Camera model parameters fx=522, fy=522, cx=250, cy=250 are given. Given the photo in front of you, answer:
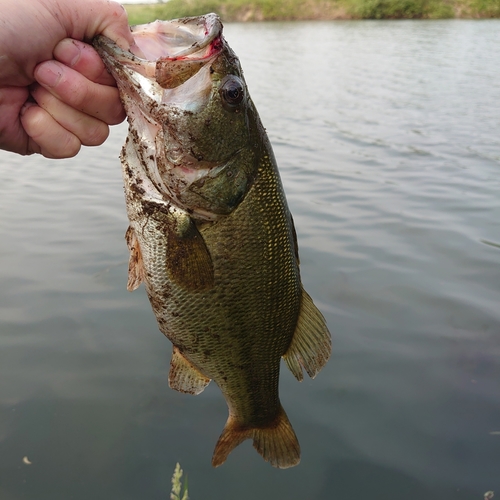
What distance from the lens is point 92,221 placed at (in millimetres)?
7562

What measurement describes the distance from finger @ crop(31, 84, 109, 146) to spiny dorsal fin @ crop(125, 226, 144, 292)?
1.67 ft

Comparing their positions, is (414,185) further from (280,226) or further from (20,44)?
(20,44)

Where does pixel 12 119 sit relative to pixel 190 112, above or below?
below

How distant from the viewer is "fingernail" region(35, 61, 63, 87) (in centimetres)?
217

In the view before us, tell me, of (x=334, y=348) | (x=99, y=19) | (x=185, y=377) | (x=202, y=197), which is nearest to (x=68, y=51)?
(x=99, y=19)

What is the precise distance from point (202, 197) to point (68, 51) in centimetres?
81

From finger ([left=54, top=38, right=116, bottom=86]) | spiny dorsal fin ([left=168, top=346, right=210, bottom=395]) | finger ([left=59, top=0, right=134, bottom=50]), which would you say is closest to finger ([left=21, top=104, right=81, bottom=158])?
finger ([left=54, top=38, right=116, bottom=86])

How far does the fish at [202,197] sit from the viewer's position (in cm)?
208

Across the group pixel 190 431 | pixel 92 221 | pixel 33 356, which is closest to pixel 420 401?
pixel 190 431

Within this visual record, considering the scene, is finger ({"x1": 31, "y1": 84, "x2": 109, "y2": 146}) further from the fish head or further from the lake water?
the lake water

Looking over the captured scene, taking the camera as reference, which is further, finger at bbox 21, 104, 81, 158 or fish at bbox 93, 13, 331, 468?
finger at bbox 21, 104, 81, 158

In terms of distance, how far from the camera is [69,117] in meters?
2.37

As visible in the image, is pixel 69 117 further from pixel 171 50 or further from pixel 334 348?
pixel 334 348

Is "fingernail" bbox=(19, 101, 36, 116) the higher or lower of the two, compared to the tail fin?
higher
